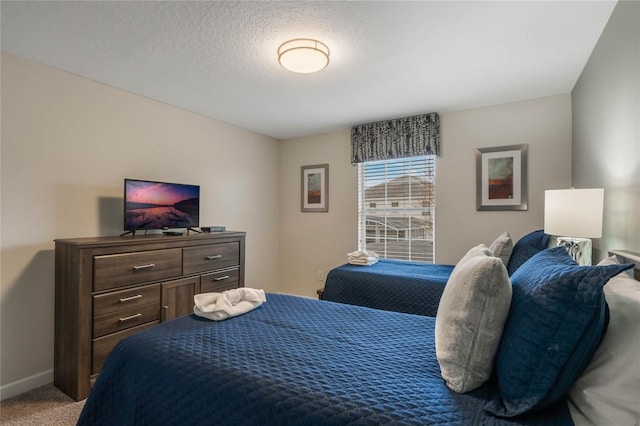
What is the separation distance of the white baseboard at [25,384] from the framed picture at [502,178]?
4222 millimetres

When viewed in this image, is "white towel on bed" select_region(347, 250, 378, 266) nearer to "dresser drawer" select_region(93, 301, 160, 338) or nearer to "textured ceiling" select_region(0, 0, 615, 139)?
"textured ceiling" select_region(0, 0, 615, 139)

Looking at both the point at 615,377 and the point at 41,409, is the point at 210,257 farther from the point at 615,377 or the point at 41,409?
the point at 615,377

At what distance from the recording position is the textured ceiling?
5.75ft

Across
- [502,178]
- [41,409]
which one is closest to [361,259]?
[502,178]

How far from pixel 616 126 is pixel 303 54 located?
1.94m

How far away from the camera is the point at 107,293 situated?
2.22m

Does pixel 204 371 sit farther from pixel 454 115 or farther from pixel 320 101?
pixel 454 115

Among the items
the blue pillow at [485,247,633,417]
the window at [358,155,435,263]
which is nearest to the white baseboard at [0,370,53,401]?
the blue pillow at [485,247,633,417]

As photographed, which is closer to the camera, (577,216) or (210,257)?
(577,216)

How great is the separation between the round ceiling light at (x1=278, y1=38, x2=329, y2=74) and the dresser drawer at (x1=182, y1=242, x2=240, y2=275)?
184cm

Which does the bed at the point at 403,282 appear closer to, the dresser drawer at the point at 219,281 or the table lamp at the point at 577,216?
the table lamp at the point at 577,216

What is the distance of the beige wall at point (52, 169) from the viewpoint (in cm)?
220

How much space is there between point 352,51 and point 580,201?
5.77 feet

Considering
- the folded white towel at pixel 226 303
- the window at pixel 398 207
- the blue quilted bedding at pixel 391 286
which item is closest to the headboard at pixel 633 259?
the blue quilted bedding at pixel 391 286
